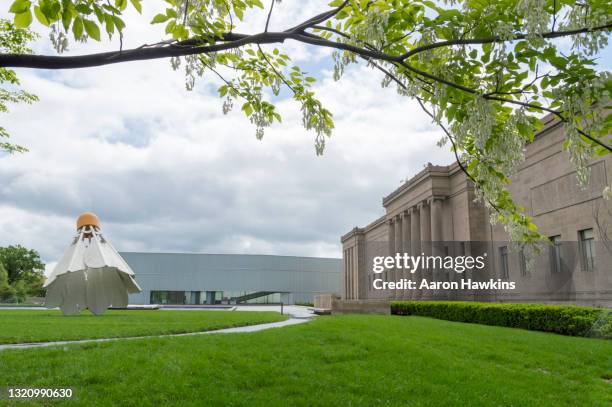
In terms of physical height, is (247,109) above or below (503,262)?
above

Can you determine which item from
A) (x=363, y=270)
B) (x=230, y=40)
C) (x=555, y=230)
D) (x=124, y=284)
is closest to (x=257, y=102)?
(x=230, y=40)

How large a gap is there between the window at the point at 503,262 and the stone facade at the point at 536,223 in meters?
0.06

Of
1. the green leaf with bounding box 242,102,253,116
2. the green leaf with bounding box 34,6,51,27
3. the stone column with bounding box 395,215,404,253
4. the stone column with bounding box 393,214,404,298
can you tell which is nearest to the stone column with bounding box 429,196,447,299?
the stone column with bounding box 393,214,404,298

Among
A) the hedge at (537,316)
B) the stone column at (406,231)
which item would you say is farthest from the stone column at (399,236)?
the hedge at (537,316)

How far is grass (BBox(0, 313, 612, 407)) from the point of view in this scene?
6793mm

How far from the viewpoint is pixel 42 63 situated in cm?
482

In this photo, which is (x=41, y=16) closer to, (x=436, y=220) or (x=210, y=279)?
(x=436, y=220)

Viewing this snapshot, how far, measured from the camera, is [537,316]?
17.9m

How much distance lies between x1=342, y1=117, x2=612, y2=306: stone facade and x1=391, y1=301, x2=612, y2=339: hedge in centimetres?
229

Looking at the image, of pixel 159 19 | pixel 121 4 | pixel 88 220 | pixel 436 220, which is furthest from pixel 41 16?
pixel 436 220

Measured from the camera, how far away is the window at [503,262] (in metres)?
28.4

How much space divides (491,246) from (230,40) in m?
27.6

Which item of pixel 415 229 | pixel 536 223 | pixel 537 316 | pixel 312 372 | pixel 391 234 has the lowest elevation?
pixel 312 372

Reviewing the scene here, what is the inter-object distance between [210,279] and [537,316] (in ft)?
188
